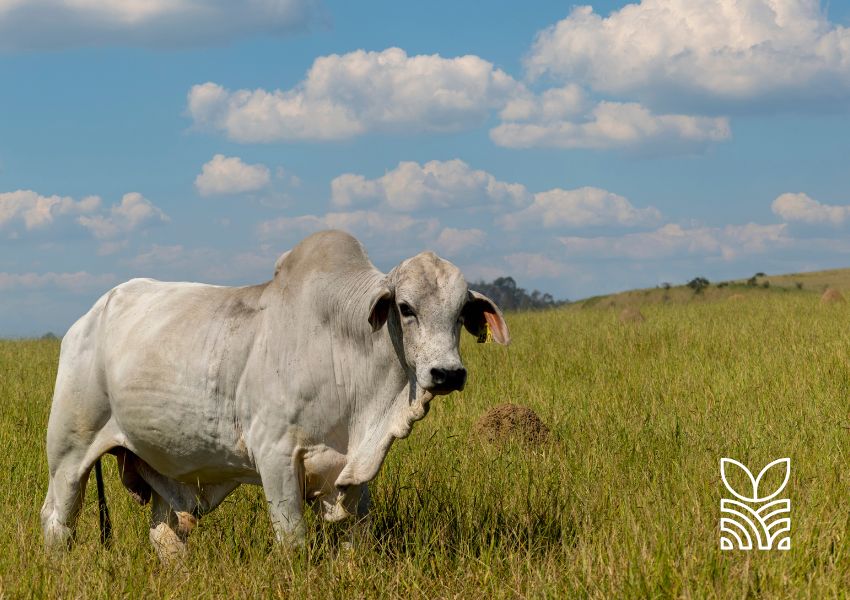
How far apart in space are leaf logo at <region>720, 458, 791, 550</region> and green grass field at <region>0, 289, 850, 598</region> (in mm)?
70

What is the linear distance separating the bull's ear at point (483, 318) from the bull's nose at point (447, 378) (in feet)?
1.07

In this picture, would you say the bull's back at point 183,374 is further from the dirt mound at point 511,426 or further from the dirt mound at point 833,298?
the dirt mound at point 833,298

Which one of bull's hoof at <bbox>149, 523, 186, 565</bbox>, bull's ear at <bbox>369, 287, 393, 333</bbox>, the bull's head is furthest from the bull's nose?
bull's hoof at <bbox>149, 523, 186, 565</bbox>

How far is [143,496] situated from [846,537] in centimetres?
388

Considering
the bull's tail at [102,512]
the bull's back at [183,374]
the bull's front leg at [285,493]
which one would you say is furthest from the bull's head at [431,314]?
Result: the bull's tail at [102,512]

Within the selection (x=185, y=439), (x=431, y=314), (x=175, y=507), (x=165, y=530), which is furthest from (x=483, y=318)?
(x=165, y=530)

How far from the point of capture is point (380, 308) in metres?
4.18

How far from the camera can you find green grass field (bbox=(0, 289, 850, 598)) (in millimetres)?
4098

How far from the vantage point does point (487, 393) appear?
9.39m

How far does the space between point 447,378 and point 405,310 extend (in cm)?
39

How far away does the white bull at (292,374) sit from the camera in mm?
4148

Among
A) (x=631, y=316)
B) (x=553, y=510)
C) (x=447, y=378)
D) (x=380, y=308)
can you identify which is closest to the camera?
(x=447, y=378)

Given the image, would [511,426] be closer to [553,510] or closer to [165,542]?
[553,510]

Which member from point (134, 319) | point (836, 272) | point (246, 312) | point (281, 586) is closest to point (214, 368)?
point (246, 312)
